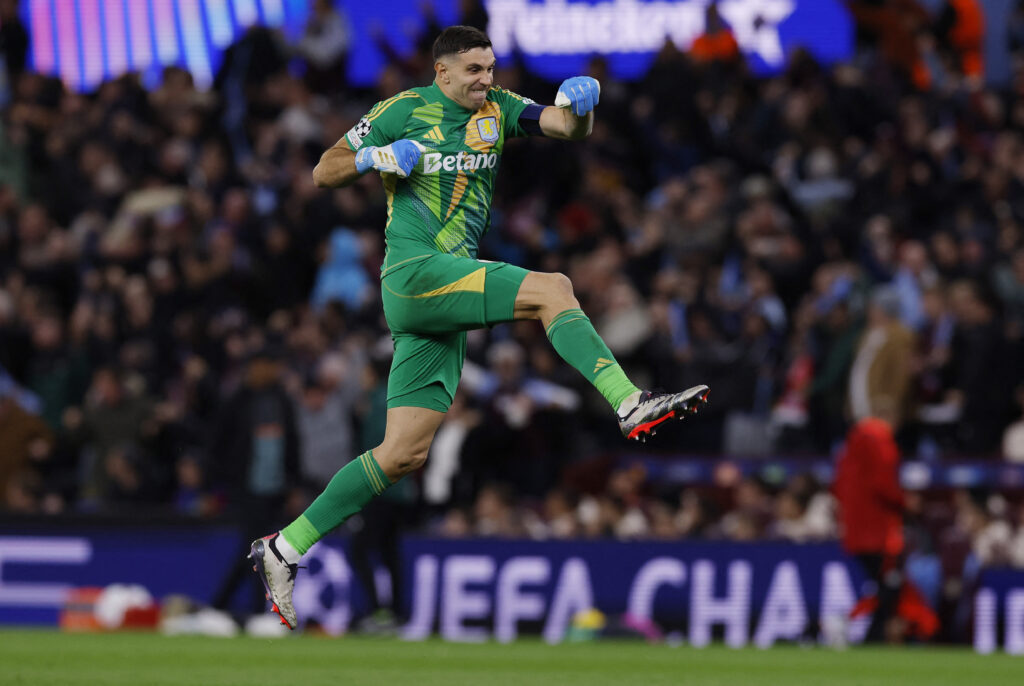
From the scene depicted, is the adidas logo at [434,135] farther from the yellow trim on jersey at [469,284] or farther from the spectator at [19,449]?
the spectator at [19,449]

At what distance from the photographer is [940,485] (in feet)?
51.8

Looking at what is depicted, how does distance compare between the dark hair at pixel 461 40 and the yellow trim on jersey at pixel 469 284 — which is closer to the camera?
the yellow trim on jersey at pixel 469 284

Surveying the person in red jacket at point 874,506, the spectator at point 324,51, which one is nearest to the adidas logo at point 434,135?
the person in red jacket at point 874,506

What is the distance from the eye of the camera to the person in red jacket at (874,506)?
561 inches

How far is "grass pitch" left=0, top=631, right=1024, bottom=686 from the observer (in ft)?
30.4

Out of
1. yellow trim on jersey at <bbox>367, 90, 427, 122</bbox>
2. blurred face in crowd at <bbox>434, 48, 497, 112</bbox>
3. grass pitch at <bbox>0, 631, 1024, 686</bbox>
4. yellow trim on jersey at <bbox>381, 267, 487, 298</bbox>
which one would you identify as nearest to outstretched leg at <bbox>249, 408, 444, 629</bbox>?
grass pitch at <bbox>0, 631, 1024, 686</bbox>

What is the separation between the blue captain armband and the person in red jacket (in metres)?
6.44

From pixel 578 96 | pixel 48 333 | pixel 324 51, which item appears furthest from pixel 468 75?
pixel 324 51

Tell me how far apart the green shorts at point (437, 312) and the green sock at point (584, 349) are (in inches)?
11.0

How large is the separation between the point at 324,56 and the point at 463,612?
364 inches

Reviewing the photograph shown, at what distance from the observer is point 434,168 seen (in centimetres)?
862

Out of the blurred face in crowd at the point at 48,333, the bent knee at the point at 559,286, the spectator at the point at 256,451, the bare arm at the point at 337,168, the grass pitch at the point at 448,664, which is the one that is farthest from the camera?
the blurred face in crowd at the point at 48,333

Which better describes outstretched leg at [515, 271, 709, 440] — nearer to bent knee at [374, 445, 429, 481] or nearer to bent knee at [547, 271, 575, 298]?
bent knee at [547, 271, 575, 298]

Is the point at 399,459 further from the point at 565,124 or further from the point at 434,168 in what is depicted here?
the point at 565,124
